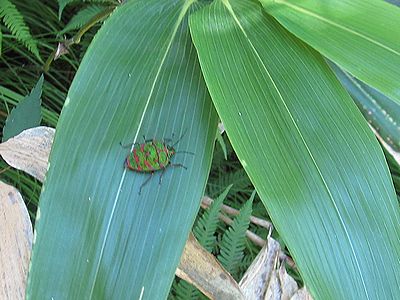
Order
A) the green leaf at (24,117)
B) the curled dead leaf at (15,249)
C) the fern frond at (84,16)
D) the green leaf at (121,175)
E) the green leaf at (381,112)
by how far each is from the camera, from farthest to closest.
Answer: the fern frond at (84,16)
the green leaf at (24,117)
the green leaf at (381,112)
the curled dead leaf at (15,249)
the green leaf at (121,175)

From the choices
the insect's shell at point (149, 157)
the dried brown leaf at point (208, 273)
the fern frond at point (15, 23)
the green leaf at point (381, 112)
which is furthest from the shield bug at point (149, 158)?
the fern frond at point (15, 23)

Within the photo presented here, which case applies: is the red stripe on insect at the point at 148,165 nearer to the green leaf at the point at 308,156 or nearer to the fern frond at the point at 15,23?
the green leaf at the point at 308,156

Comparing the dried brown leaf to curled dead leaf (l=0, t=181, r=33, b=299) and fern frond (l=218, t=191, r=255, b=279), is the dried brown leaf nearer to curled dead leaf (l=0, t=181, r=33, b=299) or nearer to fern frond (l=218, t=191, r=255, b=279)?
curled dead leaf (l=0, t=181, r=33, b=299)

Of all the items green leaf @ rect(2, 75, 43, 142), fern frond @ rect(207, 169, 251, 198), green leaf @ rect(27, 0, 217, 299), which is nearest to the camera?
green leaf @ rect(27, 0, 217, 299)

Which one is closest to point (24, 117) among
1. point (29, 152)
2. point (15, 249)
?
point (29, 152)

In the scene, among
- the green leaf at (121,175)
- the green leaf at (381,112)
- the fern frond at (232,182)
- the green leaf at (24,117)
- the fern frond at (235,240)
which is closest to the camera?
the green leaf at (121,175)

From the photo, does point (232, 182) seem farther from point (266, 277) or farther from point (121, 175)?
point (121, 175)

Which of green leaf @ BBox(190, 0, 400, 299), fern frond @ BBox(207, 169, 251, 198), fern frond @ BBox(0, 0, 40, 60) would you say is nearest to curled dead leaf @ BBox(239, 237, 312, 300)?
green leaf @ BBox(190, 0, 400, 299)
